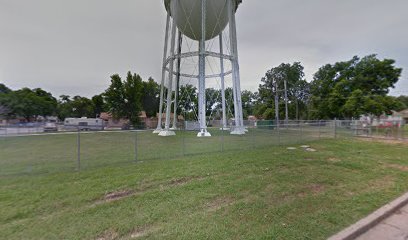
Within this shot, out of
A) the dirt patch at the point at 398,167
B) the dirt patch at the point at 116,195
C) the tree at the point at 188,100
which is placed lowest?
the dirt patch at the point at 398,167

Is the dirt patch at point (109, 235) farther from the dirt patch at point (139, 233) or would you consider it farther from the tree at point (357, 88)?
the tree at point (357, 88)

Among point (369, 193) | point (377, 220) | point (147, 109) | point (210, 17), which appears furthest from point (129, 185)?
point (147, 109)

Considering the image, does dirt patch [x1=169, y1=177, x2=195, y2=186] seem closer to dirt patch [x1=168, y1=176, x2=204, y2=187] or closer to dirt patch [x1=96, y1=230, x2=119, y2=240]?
dirt patch [x1=168, y1=176, x2=204, y2=187]

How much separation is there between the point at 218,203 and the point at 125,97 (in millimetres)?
42533

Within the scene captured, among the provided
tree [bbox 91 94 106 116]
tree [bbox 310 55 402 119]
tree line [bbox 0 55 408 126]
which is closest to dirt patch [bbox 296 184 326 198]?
tree line [bbox 0 55 408 126]

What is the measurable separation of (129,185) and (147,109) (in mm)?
52687

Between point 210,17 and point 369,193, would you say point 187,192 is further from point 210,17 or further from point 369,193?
point 210,17

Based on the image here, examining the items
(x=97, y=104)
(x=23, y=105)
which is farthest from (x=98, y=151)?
(x=97, y=104)

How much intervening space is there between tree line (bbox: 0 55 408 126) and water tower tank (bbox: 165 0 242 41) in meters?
8.08

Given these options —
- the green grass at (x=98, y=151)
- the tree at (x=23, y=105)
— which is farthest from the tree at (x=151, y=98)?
the tree at (x=23, y=105)

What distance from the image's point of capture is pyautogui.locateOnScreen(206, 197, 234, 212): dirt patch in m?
3.99

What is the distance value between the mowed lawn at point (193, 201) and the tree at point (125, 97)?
38.4m

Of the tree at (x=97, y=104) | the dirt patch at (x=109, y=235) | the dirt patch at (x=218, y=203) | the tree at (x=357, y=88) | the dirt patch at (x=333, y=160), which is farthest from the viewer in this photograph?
A: the tree at (x=97, y=104)

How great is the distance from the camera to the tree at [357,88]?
98.2 ft
